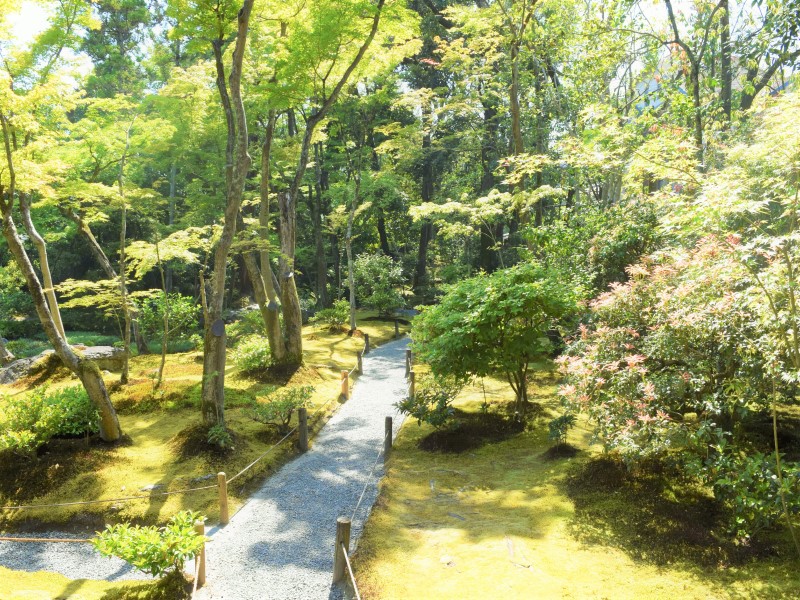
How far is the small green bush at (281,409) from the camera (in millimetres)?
11516

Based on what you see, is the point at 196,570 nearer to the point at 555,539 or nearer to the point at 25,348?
the point at 555,539

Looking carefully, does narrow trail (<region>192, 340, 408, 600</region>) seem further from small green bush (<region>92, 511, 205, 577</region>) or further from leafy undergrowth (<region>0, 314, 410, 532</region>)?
small green bush (<region>92, 511, 205, 577</region>)

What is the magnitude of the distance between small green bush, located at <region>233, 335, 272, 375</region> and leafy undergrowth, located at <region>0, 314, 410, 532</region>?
175 cm

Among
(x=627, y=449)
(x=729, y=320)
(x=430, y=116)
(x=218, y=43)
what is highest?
(x=430, y=116)

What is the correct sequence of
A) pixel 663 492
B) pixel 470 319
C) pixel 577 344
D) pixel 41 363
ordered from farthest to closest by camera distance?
pixel 41 363 → pixel 470 319 → pixel 577 344 → pixel 663 492

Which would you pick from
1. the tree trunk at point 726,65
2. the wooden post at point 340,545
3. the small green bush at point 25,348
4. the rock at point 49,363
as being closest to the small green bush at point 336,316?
the rock at point 49,363

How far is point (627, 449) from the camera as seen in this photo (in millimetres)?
6879

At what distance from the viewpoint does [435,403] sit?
1201 centimetres

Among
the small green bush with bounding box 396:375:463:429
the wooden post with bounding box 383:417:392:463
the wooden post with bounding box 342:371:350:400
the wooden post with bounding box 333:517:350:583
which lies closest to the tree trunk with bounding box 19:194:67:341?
the wooden post with bounding box 342:371:350:400

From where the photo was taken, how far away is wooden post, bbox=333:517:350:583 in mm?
6465

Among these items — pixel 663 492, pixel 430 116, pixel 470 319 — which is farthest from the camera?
pixel 430 116

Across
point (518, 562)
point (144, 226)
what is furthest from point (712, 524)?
point (144, 226)

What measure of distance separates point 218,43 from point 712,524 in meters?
12.2

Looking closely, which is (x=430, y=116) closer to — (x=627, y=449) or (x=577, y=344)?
(x=577, y=344)
